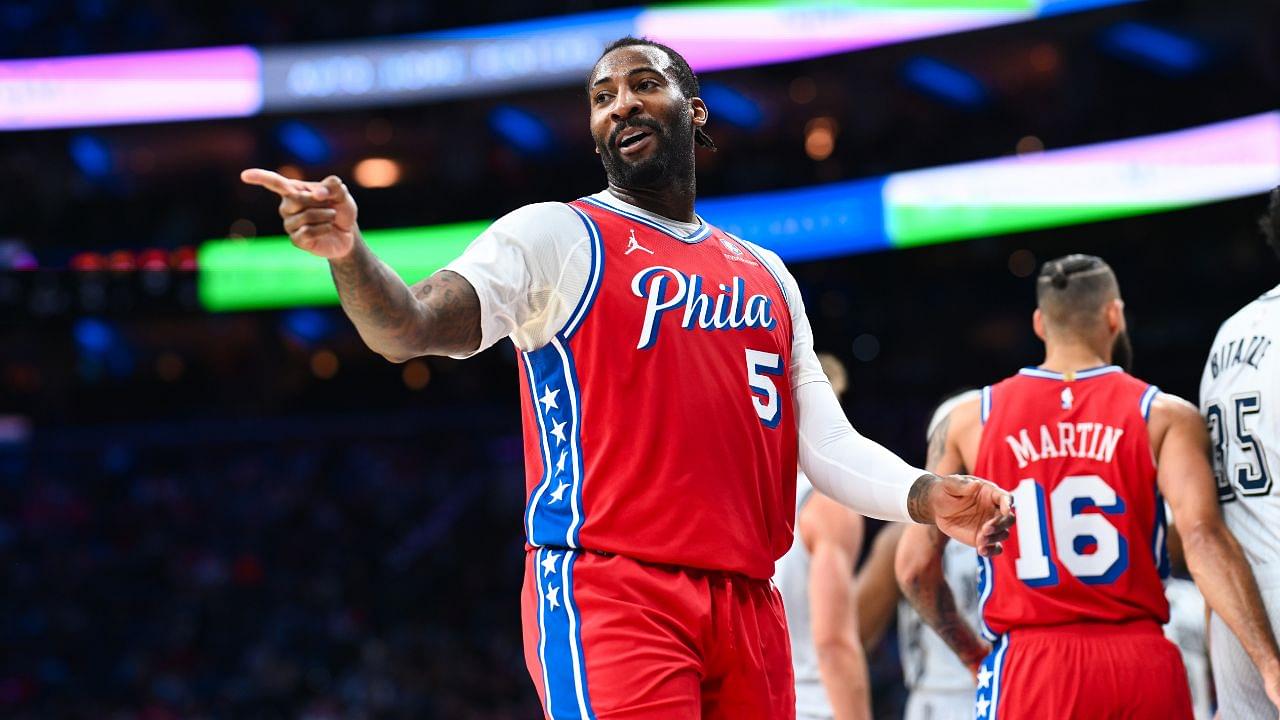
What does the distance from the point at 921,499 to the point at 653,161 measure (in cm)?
94

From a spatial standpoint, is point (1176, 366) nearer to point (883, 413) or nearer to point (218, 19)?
point (883, 413)

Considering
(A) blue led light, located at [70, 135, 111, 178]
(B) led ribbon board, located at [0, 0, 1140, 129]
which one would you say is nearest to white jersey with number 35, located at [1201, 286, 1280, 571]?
(B) led ribbon board, located at [0, 0, 1140, 129]

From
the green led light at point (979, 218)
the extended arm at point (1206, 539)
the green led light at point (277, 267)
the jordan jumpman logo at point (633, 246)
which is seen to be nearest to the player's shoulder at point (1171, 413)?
the extended arm at point (1206, 539)

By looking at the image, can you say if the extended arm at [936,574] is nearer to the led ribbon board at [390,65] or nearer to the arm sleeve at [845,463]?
the arm sleeve at [845,463]

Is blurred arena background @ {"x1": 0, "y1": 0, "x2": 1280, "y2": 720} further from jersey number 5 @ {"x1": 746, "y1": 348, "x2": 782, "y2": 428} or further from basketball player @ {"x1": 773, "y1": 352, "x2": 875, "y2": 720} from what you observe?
jersey number 5 @ {"x1": 746, "y1": 348, "x2": 782, "y2": 428}

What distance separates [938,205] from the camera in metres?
16.8

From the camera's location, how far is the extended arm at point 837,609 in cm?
475

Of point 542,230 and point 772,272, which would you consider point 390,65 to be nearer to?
point 772,272

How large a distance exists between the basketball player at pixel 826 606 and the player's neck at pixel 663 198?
67.5 inches

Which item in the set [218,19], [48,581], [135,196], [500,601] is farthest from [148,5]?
[500,601]

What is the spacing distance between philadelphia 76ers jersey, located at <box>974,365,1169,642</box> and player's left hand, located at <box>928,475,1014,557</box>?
1.26 meters

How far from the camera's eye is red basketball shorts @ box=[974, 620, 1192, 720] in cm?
379

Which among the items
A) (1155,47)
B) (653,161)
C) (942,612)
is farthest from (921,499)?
(1155,47)

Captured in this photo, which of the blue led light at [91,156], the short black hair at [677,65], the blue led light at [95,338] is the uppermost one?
the blue led light at [91,156]
